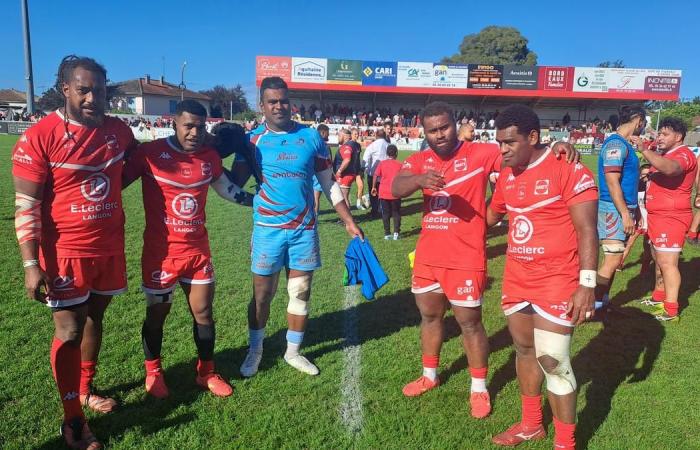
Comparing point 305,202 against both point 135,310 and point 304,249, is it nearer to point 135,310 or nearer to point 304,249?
point 304,249

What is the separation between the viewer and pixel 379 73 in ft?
141

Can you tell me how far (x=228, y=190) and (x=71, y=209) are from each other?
112 centimetres

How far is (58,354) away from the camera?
304 centimetres

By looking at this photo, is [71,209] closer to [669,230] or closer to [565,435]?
[565,435]

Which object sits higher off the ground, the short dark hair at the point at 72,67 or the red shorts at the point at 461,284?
the short dark hair at the point at 72,67

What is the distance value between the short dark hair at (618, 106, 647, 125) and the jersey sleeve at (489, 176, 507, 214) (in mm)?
2799

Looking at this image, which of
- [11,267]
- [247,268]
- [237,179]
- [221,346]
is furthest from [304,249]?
[11,267]

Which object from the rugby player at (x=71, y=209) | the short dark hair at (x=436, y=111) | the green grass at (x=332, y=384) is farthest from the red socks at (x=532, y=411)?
the rugby player at (x=71, y=209)

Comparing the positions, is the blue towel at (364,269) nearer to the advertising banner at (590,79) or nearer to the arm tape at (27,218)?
the arm tape at (27,218)

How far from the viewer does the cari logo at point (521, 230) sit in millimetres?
3006

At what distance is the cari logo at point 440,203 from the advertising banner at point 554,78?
44515 millimetres

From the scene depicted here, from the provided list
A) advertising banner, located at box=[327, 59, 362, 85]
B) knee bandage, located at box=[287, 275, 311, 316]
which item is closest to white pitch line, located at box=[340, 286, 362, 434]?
knee bandage, located at box=[287, 275, 311, 316]

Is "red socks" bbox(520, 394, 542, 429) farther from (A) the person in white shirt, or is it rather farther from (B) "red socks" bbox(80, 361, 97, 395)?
(A) the person in white shirt

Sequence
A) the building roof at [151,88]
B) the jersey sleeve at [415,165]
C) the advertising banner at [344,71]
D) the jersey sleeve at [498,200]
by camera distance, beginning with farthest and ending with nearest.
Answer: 1. the building roof at [151,88]
2. the advertising banner at [344,71]
3. the jersey sleeve at [415,165]
4. the jersey sleeve at [498,200]
